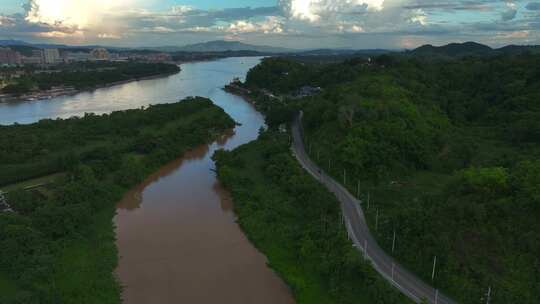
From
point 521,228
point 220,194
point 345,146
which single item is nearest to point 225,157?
point 220,194

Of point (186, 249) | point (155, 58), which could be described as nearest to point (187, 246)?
point (186, 249)

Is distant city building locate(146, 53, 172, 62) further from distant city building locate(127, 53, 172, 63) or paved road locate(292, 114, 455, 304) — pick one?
paved road locate(292, 114, 455, 304)

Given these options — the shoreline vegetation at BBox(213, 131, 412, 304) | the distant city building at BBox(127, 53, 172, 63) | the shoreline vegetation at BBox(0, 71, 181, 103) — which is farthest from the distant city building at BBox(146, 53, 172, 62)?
the shoreline vegetation at BBox(213, 131, 412, 304)

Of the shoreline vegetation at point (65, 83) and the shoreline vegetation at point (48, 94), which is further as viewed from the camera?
the shoreline vegetation at point (65, 83)

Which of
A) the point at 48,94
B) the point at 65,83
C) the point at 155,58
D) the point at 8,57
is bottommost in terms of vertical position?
the point at 48,94

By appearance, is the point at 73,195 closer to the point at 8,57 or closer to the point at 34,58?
the point at 8,57

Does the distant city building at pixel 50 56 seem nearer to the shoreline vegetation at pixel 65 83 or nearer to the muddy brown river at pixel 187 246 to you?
the shoreline vegetation at pixel 65 83

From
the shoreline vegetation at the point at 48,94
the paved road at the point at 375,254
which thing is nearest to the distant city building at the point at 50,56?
the shoreline vegetation at the point at 48,94
